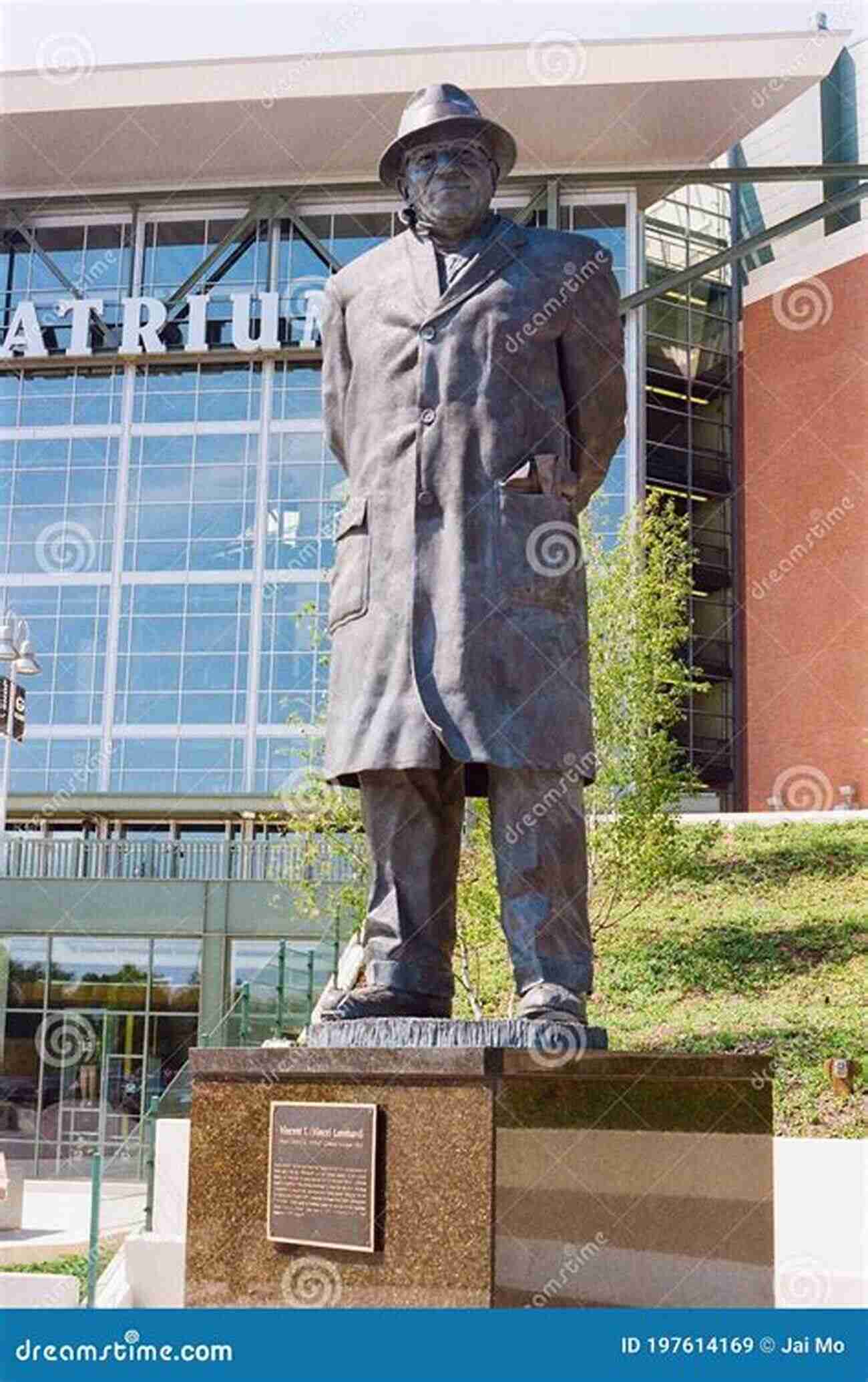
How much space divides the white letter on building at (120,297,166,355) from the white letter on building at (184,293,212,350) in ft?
1.79

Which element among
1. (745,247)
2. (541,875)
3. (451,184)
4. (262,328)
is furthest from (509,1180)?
(745,247)

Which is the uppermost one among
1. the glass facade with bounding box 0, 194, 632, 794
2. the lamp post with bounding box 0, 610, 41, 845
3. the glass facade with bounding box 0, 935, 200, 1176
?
the glass facade with bounding box 0, 194, 632, 794

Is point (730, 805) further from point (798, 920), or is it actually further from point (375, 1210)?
point (375, 1210)

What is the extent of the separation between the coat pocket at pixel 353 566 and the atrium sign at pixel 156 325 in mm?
31564

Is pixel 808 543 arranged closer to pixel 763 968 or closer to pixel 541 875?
pixel 763 968

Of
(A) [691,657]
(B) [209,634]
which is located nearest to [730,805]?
(A) [691,657]

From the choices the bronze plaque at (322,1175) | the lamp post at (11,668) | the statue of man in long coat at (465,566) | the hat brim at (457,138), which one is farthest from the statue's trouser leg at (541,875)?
the lamp post at (11,668)

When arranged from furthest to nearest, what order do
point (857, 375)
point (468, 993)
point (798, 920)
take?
point (857, 375) → point (798, 920) → point (468, 993)

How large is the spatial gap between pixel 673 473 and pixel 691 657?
194 inches

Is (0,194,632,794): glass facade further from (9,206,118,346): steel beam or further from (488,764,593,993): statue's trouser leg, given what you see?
(488,764,593,993): statue's trouser leg

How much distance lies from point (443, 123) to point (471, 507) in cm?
125

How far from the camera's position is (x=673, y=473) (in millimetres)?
42188

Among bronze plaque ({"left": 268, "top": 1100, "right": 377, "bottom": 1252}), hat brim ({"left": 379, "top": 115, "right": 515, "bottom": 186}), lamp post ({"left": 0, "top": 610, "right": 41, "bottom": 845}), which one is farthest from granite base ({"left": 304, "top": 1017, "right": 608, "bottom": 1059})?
lamp post ({"left": 0, "top": 610, "right": 41, "bottom": 845})

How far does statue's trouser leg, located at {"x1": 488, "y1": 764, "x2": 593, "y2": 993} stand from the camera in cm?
507
